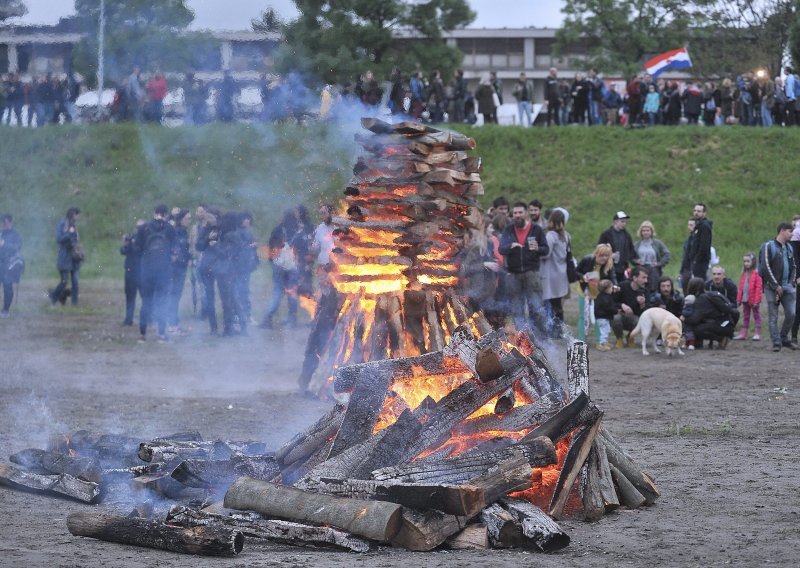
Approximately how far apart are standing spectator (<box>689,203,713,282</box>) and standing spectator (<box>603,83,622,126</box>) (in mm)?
16616

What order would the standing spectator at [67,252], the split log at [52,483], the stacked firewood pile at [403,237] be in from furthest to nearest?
the standing spectator at [67,252]
the stacked firewood pile at [403,237]
the split log at [52,483]

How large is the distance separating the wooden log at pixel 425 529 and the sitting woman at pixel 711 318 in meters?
12.2

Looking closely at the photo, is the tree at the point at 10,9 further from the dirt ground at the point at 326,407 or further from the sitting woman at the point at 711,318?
the sitting woman at the point at 711,318

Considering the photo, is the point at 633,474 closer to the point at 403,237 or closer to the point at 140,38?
the point at 403,237

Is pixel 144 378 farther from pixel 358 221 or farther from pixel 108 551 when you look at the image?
pixel 108 551

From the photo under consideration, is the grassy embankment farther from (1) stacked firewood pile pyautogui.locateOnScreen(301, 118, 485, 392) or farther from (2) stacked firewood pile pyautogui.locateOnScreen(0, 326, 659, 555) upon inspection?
(2) stacked firewood pile pyautogui.locateOnScreen(0, 326, 659, 555)

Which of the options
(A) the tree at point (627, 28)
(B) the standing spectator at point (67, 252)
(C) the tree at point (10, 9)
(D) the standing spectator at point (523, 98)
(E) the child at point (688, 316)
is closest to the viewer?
(C) the tree at point (10, 9)

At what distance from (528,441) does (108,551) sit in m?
2.62

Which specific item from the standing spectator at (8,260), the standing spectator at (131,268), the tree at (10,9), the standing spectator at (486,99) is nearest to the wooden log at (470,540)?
the tree at (10,9)

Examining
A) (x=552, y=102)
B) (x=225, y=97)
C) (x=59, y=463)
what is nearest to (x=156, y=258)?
(x=225, y=97)

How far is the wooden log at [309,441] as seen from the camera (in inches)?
335

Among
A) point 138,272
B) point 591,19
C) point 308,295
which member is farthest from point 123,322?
point 591,19

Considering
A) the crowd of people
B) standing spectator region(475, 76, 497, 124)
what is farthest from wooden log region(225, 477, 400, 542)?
standing spectator region(475, 76, 497, 124)

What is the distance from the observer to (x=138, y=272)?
2041 cm
